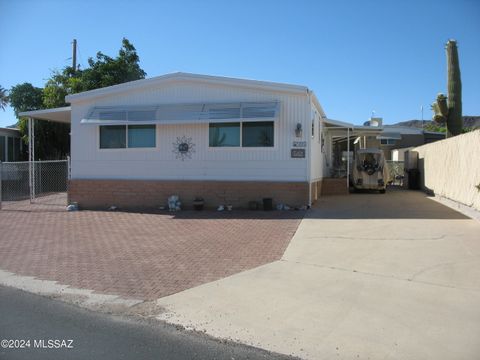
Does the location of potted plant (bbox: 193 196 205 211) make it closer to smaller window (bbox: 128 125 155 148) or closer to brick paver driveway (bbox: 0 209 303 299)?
brick paver driveway (bbox: 0 209 303 299)

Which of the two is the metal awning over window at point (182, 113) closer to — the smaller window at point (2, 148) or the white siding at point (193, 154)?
the white siding at point (193, 154)

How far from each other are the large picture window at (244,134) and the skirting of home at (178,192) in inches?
49.4

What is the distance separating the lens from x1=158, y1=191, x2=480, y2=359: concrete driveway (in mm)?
4402

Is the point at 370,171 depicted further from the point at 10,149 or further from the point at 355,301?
the point at 10,149

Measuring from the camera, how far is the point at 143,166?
15.3 meters

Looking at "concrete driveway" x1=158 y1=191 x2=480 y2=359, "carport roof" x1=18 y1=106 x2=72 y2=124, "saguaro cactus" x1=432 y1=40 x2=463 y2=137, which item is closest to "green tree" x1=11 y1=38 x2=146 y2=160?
"carport roof" x1=18 y1=106 x2=72 y2=124

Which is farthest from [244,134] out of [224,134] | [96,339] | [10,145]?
[10,145]

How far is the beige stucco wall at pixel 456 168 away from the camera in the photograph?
12.1 m

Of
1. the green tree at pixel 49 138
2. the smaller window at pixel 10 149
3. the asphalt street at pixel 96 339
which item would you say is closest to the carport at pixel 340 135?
the green tree at pixel 49 138

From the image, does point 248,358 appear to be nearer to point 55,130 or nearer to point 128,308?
point 128,308

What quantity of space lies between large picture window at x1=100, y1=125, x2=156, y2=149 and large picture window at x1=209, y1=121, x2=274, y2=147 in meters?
2.29

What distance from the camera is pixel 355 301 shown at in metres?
5.55

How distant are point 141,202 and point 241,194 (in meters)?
3.55

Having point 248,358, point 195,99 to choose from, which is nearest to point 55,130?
point 195,99
